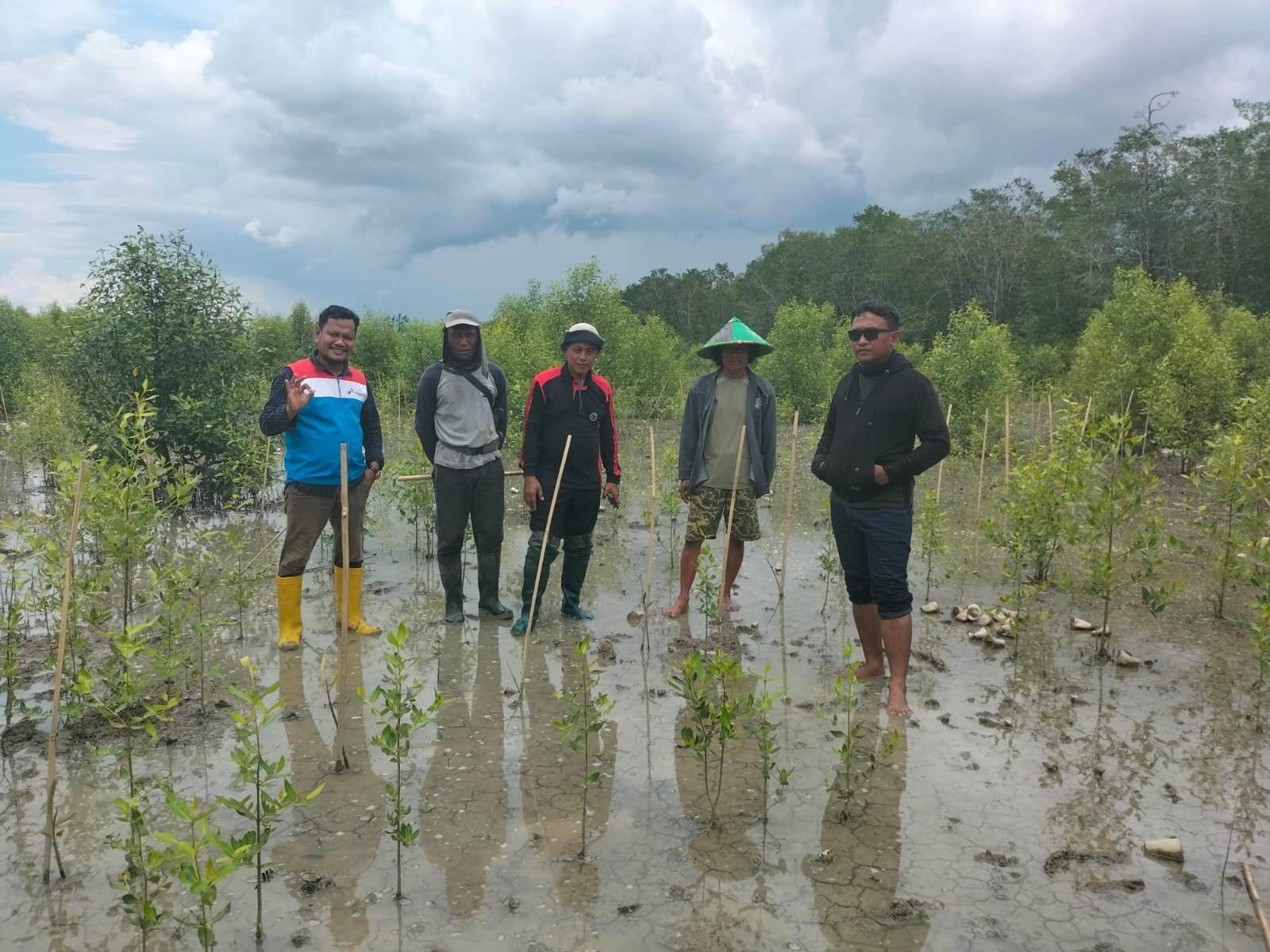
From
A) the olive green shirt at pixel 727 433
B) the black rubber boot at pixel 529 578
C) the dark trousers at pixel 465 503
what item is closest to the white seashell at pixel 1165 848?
the olive green shirt at pixel 727 433

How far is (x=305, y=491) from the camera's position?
5.10 m

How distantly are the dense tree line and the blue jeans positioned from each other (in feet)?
106

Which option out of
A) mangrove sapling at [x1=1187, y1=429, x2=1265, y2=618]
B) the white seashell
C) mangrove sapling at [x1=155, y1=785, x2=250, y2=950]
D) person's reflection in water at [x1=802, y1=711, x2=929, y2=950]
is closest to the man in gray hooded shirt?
person's reflection in water at [x1=802, y1=711, x2=929, y2=950]

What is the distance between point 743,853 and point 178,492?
3.66 meters

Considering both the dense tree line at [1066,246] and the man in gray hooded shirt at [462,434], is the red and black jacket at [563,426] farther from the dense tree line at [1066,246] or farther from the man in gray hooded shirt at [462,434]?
the dense tree line at [1066,246]

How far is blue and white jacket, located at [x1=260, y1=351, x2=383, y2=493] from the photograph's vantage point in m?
5.00

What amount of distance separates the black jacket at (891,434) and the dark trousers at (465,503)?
236 cm

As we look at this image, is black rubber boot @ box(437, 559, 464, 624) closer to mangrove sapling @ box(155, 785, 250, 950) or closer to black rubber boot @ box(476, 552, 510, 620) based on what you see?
black rubber boot @ box(476, 552, 510, 620)

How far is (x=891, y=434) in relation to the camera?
439cm

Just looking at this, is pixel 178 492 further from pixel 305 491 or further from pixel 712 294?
pixel 712 294

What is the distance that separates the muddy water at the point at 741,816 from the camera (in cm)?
283

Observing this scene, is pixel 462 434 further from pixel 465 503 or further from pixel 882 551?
pixel 882 551

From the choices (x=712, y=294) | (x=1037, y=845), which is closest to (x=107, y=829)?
(x=1037, y=845)

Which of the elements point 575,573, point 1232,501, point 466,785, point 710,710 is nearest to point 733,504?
point 575,573
